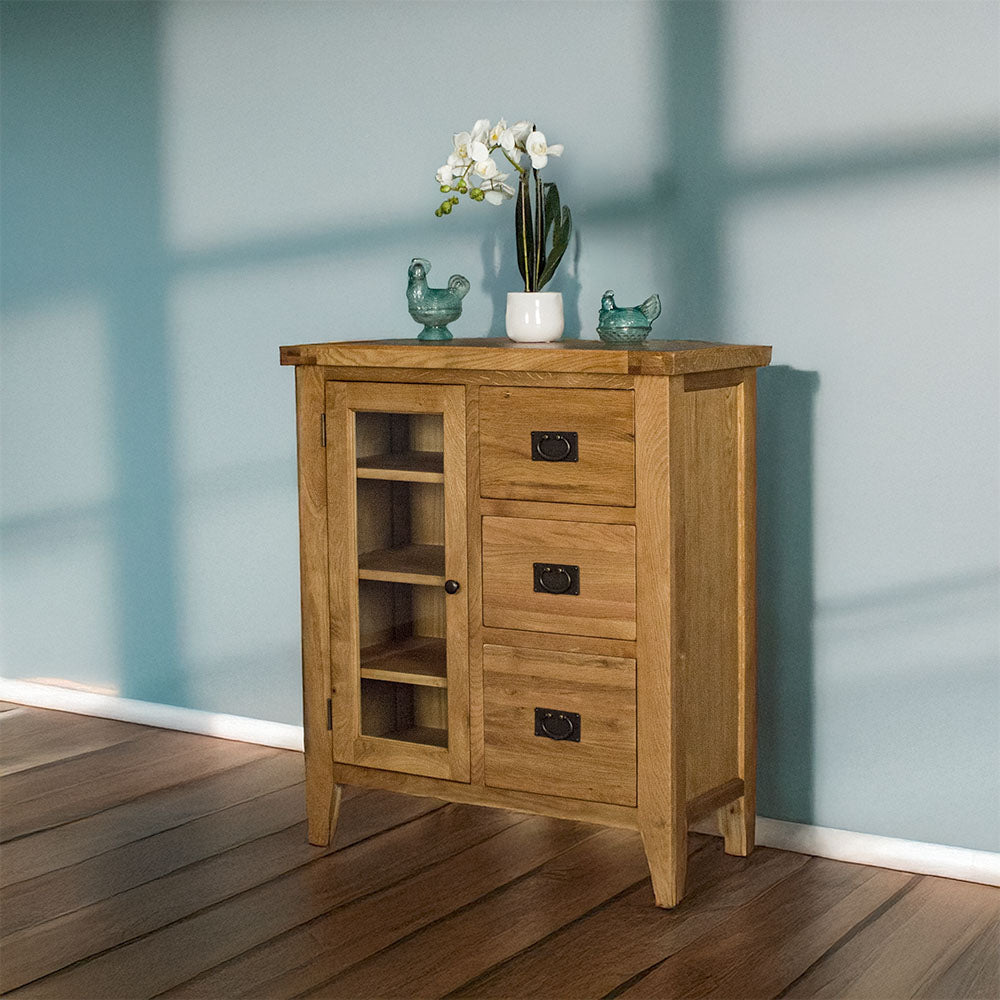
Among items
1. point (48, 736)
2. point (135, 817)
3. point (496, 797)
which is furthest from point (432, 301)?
point (48, 736)

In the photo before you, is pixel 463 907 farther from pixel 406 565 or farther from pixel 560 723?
pixel 406 565

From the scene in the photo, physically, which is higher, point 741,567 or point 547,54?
point 547,54

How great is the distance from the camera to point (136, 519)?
3.50m

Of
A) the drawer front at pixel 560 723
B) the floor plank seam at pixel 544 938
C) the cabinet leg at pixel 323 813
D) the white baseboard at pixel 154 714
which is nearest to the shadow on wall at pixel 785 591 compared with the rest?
the floor plank seam at pixel 544 938

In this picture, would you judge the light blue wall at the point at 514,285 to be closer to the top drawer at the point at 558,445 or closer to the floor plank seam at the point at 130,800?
the floor plank seam at the point at 130,800

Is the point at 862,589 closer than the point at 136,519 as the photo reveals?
Yes

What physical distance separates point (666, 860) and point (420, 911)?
1.33 feet

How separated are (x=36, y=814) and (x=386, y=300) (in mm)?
1249

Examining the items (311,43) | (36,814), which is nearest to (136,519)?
(36,814)

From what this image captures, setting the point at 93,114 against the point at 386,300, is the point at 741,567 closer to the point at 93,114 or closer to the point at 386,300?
the point at 386,300

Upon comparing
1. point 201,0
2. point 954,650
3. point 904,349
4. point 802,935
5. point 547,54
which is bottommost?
point 802,935

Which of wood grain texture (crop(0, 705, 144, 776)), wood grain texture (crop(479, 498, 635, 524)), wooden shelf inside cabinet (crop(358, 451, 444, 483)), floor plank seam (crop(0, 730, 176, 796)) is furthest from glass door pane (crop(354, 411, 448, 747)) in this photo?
wood grain texture (crop(0, 705, 144, 776))

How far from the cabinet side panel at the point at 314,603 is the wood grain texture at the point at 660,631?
2.02 feet

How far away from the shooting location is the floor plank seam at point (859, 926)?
2117mm
